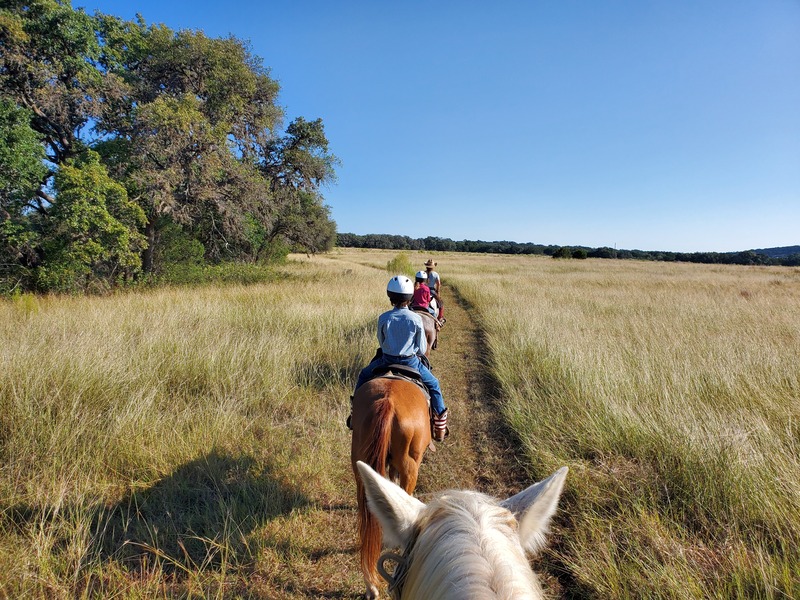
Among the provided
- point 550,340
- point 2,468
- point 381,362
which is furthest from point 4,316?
point 550,340

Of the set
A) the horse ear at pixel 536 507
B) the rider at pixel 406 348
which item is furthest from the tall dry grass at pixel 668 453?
the horse ear at pixel 536 507

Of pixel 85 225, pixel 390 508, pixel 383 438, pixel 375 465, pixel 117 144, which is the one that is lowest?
pixel 375 465

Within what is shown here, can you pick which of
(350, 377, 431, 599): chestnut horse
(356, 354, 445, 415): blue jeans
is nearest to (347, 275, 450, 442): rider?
(356, 354, 445, 415): blue jeans

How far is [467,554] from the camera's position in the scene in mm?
953

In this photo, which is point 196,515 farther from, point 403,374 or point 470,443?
point 470,443

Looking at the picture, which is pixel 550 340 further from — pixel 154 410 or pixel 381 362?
pixel 154 410

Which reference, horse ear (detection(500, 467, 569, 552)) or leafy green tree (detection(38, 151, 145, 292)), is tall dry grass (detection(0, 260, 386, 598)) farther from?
leafy green tree (detection(38, 151, 145, 292))

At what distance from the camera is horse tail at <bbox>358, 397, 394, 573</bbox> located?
2244 mm

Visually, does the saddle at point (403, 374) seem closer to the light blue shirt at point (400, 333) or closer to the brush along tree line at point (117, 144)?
the light blue shirt at point (400, 333)

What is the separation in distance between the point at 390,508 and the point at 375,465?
117 centimetres

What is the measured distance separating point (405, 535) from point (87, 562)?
8.22ft

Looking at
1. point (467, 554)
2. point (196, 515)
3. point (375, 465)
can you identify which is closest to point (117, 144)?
point (196, 515)

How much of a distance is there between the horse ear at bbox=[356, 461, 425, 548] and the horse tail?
3.54ft

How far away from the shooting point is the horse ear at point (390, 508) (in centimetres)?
122
